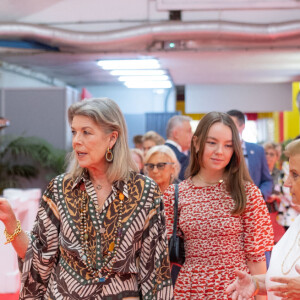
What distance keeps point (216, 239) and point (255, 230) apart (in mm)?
191

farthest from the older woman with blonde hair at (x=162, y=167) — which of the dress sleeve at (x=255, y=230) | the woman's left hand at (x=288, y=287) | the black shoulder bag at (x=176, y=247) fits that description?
the woman's left hand at (x=288, y=287)

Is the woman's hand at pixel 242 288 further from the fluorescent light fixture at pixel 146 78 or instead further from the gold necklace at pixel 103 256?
the fluorescent light fixture at pixel 146 78

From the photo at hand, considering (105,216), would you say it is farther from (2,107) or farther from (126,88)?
(126,88)

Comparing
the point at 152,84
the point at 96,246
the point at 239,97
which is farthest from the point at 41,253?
the point at 239,97

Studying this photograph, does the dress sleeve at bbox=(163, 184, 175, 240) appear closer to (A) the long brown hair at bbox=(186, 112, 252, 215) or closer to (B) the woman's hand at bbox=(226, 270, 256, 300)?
(A) the long brown hair at bbox=(186, 112, 252, 215)

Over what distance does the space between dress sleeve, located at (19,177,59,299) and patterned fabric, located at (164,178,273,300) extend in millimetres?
666

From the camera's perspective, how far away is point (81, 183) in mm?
2076

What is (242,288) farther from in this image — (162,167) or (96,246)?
(162,167)

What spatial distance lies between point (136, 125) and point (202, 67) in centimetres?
350

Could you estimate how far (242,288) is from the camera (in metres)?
2.09

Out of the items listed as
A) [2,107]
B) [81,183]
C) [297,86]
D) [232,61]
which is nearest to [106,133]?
[81,183]

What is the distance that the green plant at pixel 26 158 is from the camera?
9289 millimetres

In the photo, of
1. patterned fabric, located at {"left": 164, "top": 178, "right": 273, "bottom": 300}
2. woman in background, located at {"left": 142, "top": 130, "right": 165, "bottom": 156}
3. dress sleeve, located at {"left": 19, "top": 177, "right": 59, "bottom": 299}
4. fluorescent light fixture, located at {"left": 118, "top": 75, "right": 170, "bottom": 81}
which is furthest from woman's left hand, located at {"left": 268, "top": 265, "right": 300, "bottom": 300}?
fluorescent light fixture, located at {"left": 118, "top": 75, "right": 170, "bottom": 81}

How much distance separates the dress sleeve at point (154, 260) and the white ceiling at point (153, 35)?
730cm
